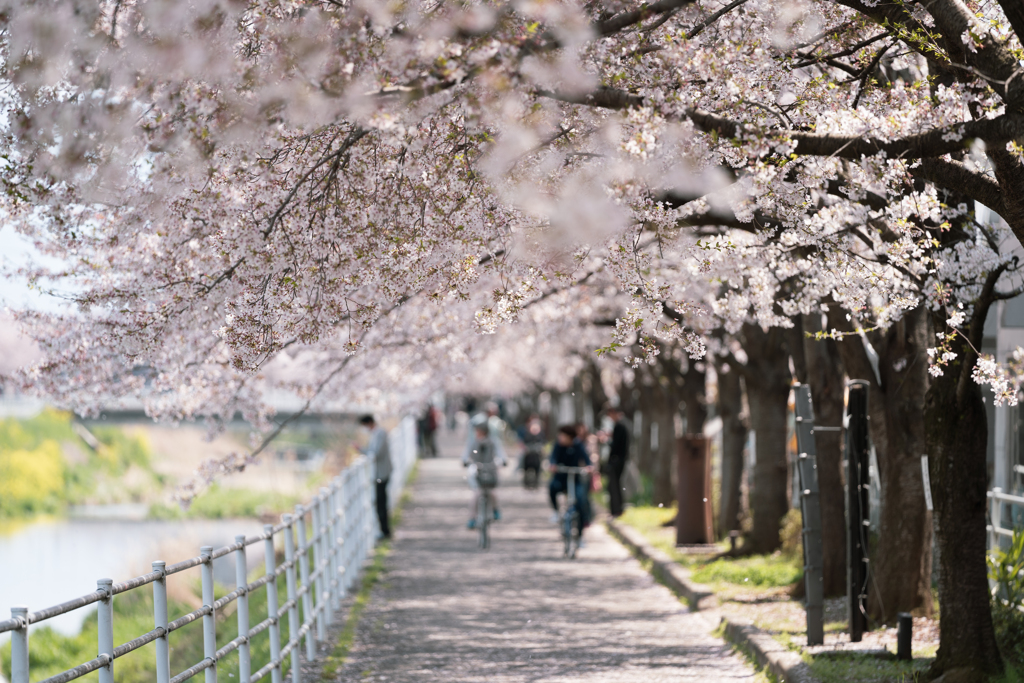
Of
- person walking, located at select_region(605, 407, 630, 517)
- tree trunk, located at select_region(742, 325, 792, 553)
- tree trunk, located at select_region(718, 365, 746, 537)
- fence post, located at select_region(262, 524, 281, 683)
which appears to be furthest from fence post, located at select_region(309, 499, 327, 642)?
person walking, located at select_region(605, 407, 630, 517)

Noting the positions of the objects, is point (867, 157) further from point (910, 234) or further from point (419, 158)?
point (419, 158)

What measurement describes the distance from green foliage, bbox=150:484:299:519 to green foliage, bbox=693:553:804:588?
2121 centimetres

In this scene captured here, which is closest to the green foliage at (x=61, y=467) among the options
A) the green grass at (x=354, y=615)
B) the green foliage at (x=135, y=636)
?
the green foliage at (x=135, y=636)

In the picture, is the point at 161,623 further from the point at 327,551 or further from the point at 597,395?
the point at 597,395

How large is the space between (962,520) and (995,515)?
479cm

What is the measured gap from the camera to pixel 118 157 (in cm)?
671

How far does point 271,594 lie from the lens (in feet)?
28.5

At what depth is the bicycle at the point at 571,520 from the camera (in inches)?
664

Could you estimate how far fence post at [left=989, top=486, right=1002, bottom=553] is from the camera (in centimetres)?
1173

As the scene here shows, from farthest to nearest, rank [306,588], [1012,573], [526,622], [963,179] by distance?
[526,622], [306,588], [1012,573], [963,179]

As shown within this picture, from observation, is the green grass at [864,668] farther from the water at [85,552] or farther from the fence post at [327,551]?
the water at [85,552]

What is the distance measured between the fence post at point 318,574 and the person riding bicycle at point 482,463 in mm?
5957

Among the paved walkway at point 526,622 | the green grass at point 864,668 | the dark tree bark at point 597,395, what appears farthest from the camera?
the dark tree bark at point 597,395


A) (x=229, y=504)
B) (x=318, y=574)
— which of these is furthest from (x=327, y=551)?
(x=229, y=504)
